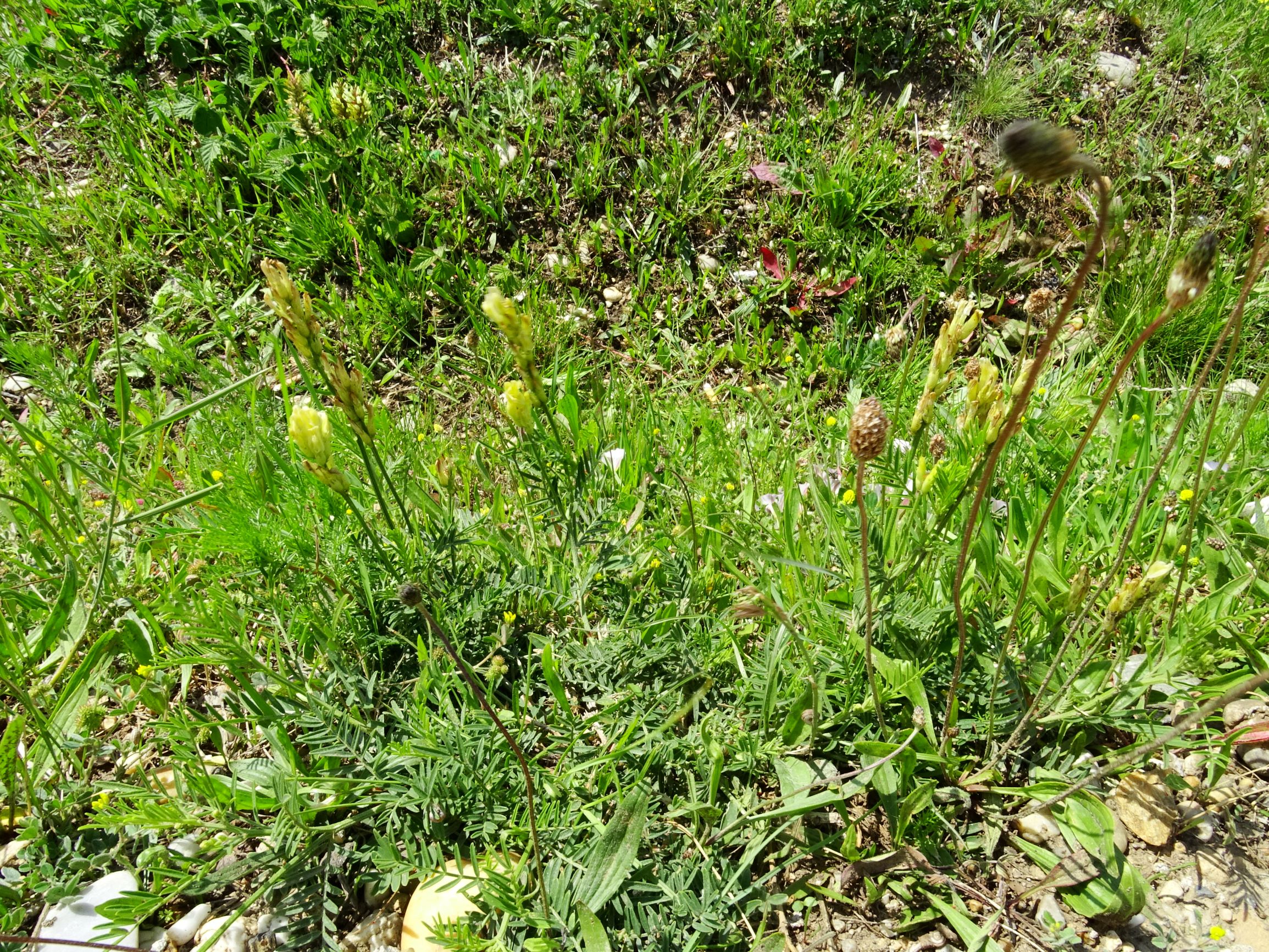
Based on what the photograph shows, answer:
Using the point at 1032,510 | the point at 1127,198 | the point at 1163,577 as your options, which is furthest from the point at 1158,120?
the point at 1163,577

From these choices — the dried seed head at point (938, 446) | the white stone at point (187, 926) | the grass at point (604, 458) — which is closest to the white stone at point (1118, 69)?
the grass at point (604, 458)

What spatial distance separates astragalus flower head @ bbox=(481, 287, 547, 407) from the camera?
1.43 meters

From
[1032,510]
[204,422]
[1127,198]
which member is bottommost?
[204,422]

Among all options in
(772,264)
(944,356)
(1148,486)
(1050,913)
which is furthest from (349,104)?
(1050,913)

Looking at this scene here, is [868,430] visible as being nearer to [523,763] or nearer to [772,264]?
[523,763]

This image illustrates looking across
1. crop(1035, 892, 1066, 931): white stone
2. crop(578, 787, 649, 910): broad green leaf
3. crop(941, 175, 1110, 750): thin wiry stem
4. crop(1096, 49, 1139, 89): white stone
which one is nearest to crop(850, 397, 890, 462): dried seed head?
crop(941, 175, 1110, 750): thin wiry stem

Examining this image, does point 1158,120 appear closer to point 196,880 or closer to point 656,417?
point 656,417

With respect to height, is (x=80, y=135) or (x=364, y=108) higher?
(x=364, y=108)

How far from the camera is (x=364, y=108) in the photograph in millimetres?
→ 2963

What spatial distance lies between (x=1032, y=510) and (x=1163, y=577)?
2.47 ft

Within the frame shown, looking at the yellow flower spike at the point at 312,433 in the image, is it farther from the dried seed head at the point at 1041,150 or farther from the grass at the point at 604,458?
the dried seed head at the point at 1041,150

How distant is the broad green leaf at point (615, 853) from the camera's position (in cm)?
149

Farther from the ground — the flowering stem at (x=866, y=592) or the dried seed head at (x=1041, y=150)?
the dried seed head at (x=1041, y=150)

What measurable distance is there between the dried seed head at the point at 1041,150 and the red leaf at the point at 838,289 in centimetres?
214
